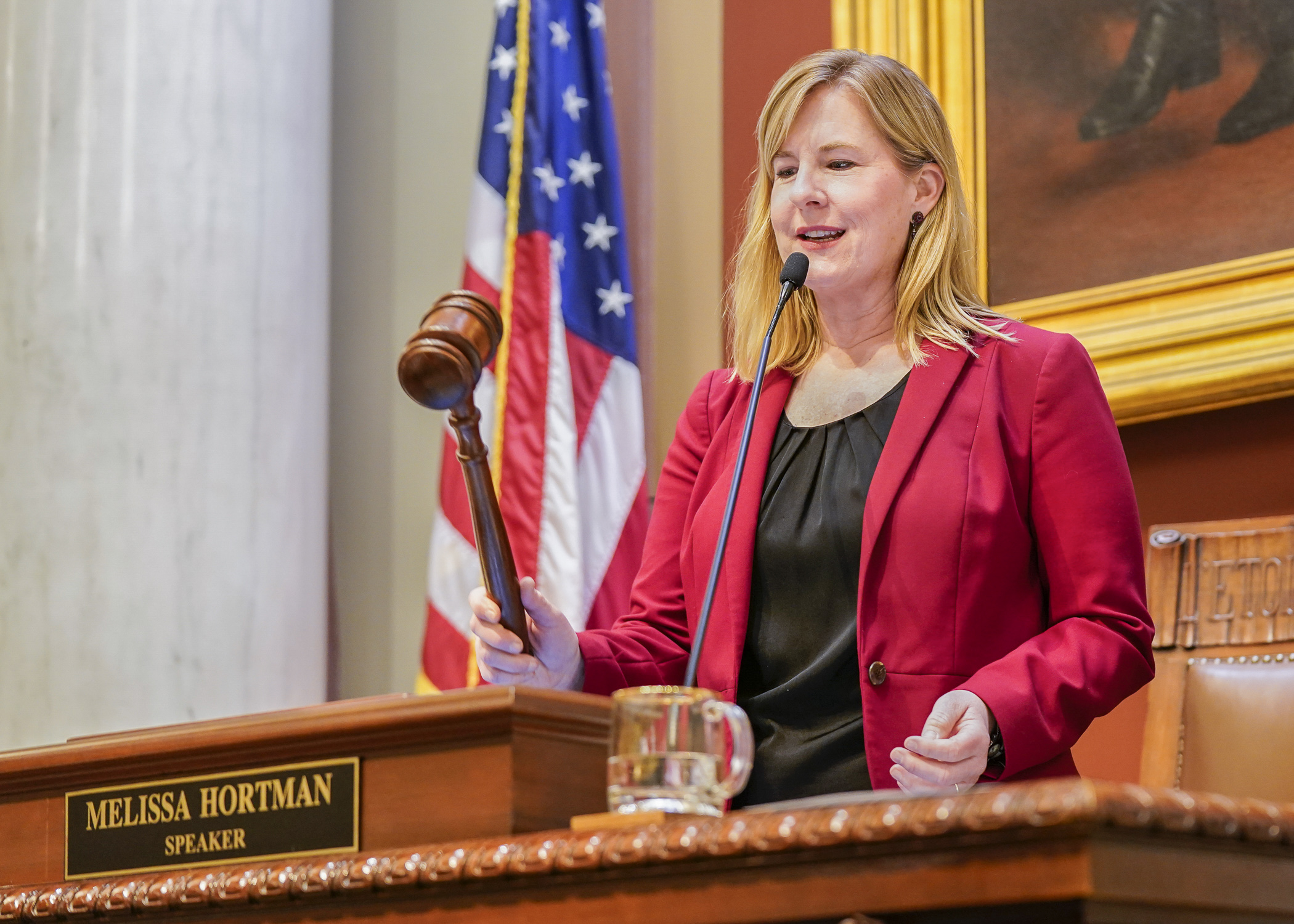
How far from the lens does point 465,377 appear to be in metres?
1.64

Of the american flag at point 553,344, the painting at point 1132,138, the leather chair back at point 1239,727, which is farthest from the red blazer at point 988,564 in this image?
the american flag at point 553,344

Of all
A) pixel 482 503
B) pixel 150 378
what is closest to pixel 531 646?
pixel 482 503

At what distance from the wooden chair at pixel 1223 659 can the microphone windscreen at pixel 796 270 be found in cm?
101

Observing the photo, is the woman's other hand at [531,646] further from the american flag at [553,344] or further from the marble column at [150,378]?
the marble column at [150,378]

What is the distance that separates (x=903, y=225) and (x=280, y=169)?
2299 millimetres

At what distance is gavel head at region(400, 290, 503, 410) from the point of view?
5.37 feet

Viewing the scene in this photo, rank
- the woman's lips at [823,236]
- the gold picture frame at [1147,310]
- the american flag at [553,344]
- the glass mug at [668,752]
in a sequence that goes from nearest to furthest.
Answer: the glass mug at [668,752] < the woman's lips at [823,236] < the gold picture frame at [1147,310] < the american flag at [553,344]

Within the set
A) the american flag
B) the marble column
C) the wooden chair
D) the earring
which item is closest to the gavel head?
the earring

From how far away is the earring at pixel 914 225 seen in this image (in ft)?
8.08

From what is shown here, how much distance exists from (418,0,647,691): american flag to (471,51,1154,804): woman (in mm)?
1549

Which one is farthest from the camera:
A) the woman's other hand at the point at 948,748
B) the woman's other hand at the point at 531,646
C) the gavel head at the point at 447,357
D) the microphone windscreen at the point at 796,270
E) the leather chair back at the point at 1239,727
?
the leather chair back at the point at 1239,727

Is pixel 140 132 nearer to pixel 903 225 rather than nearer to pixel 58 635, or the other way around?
pixel 58 635

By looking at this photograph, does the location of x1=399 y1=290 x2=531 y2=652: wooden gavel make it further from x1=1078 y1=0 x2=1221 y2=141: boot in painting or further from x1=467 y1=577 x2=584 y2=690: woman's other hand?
x1=1078 y1=0 x2=1221 y2=141: boot in painting

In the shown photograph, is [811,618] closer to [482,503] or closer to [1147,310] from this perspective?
[482,503]
